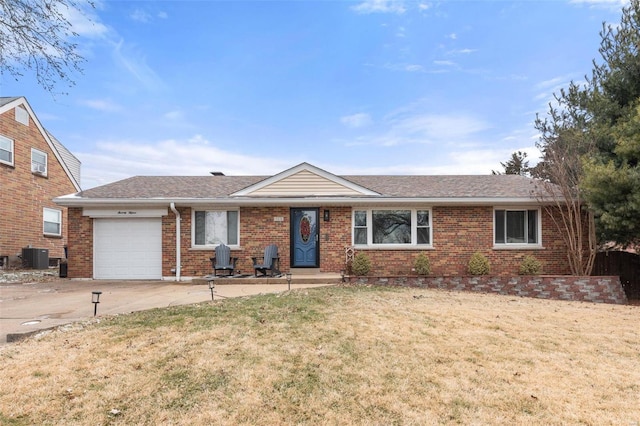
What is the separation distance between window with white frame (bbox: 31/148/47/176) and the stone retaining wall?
15.9m

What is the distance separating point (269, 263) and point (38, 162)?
13.8 m

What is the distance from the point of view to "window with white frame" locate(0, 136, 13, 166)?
15.9 metres

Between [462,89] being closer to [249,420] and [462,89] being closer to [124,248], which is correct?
[124,248]

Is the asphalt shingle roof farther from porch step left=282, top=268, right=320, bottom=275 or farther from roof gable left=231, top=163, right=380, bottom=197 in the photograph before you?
porch step left=282, top=268, right=320, bottom=275

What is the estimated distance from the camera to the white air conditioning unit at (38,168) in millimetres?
17622

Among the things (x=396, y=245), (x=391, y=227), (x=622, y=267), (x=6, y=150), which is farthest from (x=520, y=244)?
(x=6, y=150)

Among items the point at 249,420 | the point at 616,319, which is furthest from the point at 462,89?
the point at 249,420

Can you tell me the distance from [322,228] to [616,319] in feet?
24.6

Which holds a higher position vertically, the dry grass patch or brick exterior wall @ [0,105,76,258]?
brick exterior wall @ [0,105,76,258]

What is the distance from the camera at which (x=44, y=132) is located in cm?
1858

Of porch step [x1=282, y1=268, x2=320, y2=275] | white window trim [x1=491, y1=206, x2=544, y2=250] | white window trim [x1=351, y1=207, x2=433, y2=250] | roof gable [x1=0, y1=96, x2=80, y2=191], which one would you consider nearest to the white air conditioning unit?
roof gable [x1=0, y1=96, x2=80, y2=191]

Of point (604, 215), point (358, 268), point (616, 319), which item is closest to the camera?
point (616, 319)

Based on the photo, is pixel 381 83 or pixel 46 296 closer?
pixel 46 296

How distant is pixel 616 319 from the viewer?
23.3 feet
